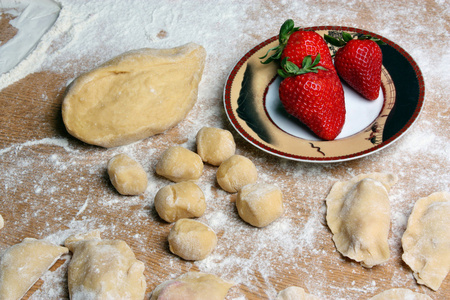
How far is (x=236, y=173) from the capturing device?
1.16 meters

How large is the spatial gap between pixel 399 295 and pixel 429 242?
0.14 m

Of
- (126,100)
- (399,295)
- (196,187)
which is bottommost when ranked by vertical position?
(399,295)

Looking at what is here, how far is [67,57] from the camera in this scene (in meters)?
1.60

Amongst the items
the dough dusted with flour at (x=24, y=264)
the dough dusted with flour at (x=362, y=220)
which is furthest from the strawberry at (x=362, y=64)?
the dough dusted with flour at (x=24, y=264)

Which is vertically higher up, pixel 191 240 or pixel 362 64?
pixel 362 64

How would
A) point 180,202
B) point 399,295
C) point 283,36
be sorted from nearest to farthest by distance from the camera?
point 399,295 < point 180,202 < point 283,36

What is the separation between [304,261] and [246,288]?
0.15 meters

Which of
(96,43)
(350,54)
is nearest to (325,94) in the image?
(350,54)

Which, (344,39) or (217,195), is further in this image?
(344,39)

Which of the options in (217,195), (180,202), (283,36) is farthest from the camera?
(283,36)

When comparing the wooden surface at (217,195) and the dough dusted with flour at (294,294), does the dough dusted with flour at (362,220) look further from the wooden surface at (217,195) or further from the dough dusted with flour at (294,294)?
the dough dusted with flour at (294,294)

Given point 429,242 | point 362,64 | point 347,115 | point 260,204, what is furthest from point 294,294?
point 362,64

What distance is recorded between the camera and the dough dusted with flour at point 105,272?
0.98m

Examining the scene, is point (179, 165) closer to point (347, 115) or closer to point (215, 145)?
point (215, 145)
